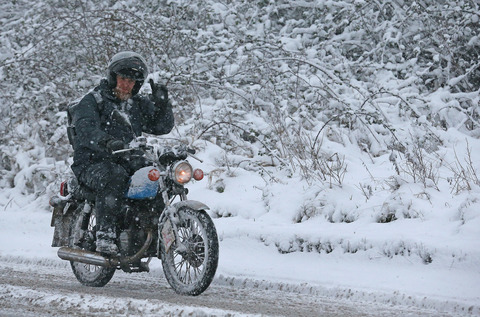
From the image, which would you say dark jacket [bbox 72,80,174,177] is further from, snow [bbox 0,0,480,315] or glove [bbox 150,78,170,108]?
snow [bbox 0,0,480,315]

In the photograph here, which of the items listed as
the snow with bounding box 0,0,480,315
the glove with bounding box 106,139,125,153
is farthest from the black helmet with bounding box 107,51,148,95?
the snow with bounding box 0,0,480,315

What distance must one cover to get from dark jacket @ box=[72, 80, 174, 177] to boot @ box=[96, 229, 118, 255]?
64cm

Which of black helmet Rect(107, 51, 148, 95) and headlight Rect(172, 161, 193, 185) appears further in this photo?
black helmet Rect(107, 51, 148, 95)

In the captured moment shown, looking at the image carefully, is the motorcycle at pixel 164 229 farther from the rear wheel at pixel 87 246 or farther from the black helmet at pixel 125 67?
the black helmet at pixel 125 67

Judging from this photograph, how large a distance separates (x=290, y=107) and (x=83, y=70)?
3.88 metres

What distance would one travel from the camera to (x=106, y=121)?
222 inches

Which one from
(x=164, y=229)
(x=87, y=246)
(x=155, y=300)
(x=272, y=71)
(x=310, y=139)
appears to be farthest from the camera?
(x=272, y=71)

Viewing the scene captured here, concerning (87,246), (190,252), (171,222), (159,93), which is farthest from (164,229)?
(159,93)

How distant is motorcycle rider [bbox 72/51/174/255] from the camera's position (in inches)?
206

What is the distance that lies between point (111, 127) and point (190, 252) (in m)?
1.40

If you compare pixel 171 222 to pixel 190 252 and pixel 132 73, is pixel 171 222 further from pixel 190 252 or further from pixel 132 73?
pixel 132 73

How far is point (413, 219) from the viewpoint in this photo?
6449 mm

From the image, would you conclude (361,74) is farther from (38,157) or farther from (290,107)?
(38,157)

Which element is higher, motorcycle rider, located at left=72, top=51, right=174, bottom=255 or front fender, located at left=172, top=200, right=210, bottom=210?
motorcycle rider, located at left=72, top=51, right=174, bottom=255
